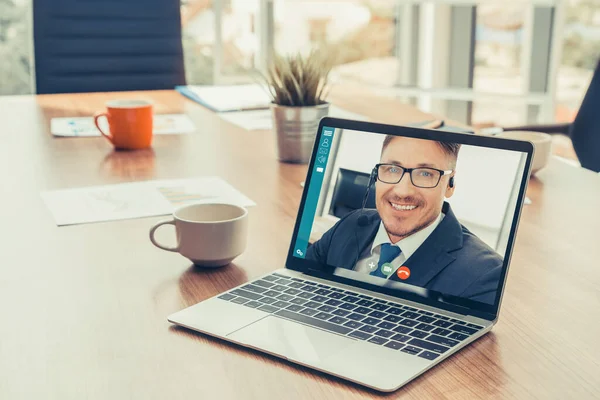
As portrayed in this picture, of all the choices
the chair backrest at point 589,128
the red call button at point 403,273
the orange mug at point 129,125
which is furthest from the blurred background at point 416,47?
the red call button at point 403,273

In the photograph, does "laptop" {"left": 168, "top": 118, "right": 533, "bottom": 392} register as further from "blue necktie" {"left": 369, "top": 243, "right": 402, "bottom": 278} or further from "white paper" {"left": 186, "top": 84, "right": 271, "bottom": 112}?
"white paper" {"left": 186, "top": 84, "right": 271, "bottom": 112}

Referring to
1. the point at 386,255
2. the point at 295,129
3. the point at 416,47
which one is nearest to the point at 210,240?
the point at 386,255

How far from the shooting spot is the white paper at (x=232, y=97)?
194cm

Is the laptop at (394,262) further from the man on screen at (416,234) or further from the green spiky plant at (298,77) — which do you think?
the green spiky plant at (298,77)

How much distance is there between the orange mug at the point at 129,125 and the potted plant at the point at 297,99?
0.28 metres

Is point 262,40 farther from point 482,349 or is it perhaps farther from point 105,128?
point 482,349

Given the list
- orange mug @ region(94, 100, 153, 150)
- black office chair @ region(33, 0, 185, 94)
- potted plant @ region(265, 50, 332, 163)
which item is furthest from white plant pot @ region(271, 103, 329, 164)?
black office chair @ region(33, 0, 185, 94)

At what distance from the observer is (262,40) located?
3.46 metres

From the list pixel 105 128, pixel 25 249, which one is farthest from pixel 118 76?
pixel 25 249

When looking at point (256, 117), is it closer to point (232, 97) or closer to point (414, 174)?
point (232, 97)

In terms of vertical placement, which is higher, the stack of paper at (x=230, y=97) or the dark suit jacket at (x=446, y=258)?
the stack of paper at (x=230, y=97)

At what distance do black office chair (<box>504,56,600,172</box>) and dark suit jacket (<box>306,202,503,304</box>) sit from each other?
3.87 feet

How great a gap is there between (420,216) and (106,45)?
1.84 metres

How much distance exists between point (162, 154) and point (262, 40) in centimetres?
209
